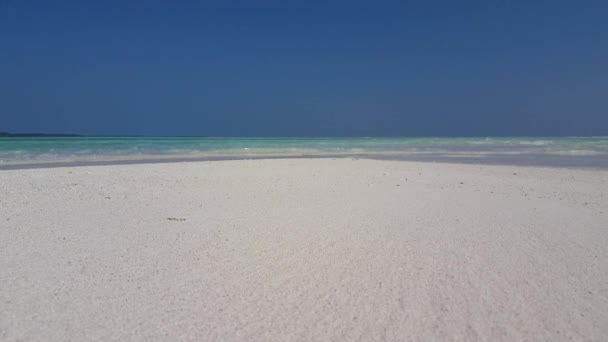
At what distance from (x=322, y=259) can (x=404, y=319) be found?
123cm

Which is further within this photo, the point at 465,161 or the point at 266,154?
the point at 266,154

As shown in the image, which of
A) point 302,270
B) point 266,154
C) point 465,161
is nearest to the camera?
point 302,270

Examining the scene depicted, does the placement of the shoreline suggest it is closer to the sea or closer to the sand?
the sea

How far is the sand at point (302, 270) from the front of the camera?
7.84ft

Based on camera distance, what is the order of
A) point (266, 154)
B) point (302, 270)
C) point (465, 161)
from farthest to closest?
point (266, 154), point (465, 161), point (302, 270)

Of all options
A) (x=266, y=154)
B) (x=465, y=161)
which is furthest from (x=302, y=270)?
(x=266, y=154)

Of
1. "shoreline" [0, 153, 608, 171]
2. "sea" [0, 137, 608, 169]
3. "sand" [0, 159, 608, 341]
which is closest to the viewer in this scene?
Answer: "sand" [0, 159, 608, 341]

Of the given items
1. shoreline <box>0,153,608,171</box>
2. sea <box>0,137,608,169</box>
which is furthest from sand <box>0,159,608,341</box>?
sea <box>0,137,608,169</box>

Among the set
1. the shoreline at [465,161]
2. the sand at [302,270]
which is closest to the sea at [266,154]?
the shoreline at [465,161]

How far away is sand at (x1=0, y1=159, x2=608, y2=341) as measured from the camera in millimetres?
2391

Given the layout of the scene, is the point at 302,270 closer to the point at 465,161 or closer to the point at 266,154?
the point at 465,161

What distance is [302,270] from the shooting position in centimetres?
332

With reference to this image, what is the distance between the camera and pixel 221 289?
2.92 metres

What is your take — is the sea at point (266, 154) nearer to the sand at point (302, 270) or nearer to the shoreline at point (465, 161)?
the shoreline at point (465, 161)
